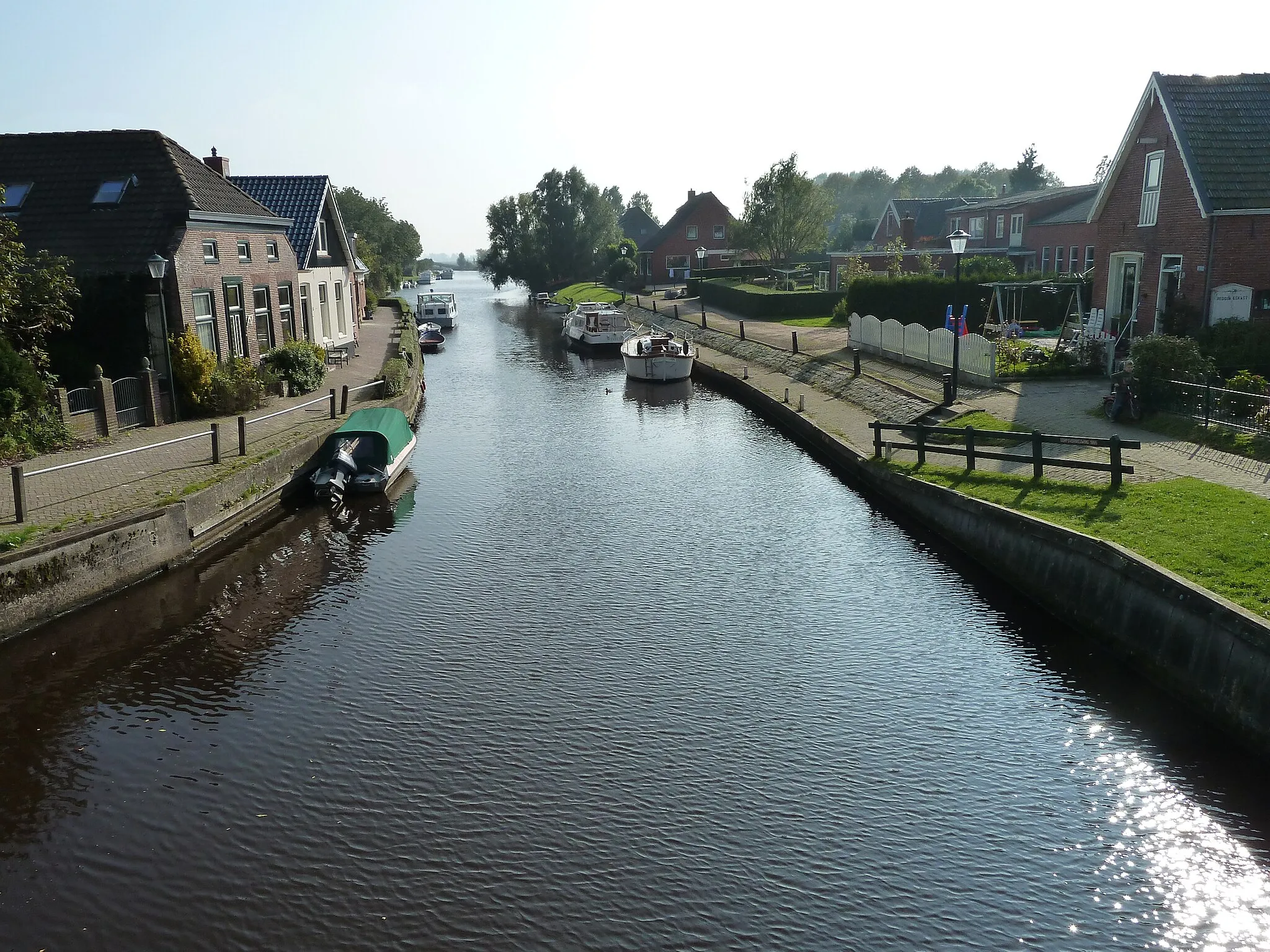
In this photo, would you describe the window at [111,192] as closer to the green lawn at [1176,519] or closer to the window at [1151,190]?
the green lawn at [1176,519]

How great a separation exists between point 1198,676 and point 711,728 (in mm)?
5875

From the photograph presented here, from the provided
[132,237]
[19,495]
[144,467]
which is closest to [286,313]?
[132,237]

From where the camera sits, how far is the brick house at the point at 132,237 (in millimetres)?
25953

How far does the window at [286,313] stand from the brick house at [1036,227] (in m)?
34.1

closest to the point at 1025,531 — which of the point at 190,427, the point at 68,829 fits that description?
the point at 68,829

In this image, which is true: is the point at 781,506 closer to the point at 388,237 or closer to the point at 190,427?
the point at 190,427

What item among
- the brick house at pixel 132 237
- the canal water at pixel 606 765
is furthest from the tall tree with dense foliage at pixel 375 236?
the canal water at pixel 606 765

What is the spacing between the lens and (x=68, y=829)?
10336 millimetres

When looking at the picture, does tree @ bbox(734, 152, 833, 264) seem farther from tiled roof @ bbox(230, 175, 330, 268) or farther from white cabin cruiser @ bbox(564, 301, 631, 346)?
tiled roof @ bbox(230, 175, 330, 268)

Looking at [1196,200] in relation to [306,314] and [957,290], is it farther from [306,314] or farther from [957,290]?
[306,314]

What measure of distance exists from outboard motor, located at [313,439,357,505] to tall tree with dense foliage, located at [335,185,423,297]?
5105cm

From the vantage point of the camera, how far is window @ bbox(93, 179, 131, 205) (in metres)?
27.5

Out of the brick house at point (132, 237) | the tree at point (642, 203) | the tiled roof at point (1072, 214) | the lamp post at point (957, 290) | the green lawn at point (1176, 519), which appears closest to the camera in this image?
the green lawn at point (1176, 519)

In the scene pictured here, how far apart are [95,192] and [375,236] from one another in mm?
60320
